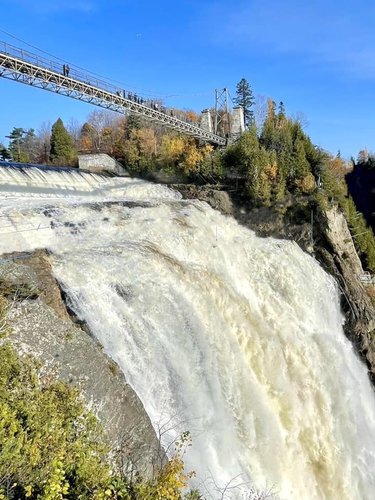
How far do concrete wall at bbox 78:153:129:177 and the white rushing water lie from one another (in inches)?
570

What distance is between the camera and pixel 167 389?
41.1 ft

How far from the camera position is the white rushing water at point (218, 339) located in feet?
41.7

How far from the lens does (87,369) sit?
10.5 metres

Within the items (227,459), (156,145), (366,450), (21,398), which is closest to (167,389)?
(227,459)

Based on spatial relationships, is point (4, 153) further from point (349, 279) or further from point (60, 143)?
point (349, 279)

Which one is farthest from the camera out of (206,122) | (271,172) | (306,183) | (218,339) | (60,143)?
(60,143)

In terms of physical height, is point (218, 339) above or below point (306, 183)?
below

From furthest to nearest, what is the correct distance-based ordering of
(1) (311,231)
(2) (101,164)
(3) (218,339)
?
1. (2) (101,164)
2. (1) (311,231)
3. (3) (218,339)

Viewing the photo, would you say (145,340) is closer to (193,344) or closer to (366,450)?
(193,344)

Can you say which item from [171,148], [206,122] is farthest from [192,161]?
[206,122]

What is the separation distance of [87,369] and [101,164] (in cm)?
2933

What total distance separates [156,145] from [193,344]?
98.1ft

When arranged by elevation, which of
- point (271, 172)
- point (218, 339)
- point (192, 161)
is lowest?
point (218, 339)

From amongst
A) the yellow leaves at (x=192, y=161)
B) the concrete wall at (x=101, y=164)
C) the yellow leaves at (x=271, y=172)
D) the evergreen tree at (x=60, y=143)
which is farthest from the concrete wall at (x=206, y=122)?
the yellow leaves at (x=271, y=172)
